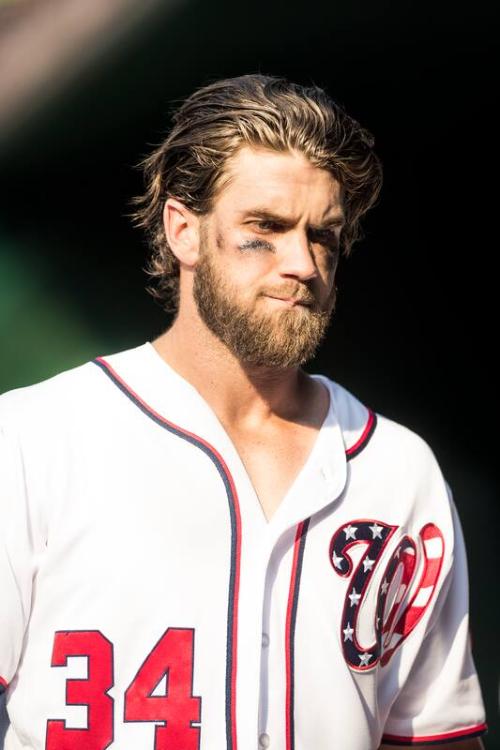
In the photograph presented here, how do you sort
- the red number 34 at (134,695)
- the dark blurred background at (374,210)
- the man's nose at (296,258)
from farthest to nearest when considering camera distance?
the dark blurred background at (374,210)
the man's nose at (296,258)
the red number 34 at (134,695)

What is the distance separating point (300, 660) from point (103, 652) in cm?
31

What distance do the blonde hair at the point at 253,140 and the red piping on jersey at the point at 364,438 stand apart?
0.34 meters

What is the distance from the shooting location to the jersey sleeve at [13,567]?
1.63m

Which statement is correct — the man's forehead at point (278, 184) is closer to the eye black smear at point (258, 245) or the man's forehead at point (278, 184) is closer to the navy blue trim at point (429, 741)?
the eye black smear at point (258, 245)

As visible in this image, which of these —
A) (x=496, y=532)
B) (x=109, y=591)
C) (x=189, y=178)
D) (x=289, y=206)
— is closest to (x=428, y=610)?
(x=109, y=591)

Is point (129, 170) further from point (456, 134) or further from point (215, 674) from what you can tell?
point (215, 674)

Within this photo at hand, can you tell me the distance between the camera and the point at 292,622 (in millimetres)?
1735

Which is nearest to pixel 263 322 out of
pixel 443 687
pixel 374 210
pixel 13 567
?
pixel 13 567

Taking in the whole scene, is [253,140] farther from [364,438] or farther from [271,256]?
[364,438]

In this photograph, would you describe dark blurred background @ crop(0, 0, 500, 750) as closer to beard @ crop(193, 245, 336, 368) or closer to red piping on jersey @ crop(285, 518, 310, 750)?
beard @ crop(193, 245, 336, 368)

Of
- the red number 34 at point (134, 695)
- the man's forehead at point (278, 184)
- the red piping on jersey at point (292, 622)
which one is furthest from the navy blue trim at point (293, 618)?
the man's forehead at point (278, 184)

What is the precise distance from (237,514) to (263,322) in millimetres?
309

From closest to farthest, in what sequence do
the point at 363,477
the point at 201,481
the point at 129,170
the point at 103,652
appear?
the point at 103,652
the point at 201,481
the point at 363,477
the point at 129,170

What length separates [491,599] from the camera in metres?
3.03
